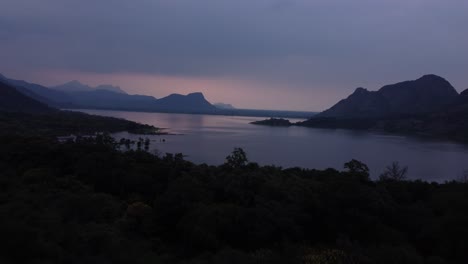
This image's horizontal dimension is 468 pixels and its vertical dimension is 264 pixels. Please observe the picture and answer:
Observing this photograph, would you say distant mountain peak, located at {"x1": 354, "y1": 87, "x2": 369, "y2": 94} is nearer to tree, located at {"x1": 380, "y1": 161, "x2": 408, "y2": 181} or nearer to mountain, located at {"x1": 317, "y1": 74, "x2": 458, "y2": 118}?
mountain, located at {"x1": 317, "y1": 74, "x2": 458, "y2": 118}

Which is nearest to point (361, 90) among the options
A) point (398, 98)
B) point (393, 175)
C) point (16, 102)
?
point (398, 98)

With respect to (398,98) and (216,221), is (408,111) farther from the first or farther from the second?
(216,221)

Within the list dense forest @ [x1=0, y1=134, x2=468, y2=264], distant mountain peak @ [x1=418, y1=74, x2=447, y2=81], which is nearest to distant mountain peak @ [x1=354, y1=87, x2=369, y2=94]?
distant mountain peak @ [x1=418, y1=74, x2=447, y2=81]

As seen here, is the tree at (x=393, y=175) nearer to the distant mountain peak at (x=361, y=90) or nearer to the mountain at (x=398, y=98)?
the mountain at (x=398, y=98)

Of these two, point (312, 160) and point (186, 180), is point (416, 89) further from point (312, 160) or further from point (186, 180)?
point (186, 180)

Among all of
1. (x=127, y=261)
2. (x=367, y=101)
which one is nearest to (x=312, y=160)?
(x=127, y=261)

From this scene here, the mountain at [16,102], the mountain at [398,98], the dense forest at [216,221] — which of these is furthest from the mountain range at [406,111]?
the dense forest at [216,221]
